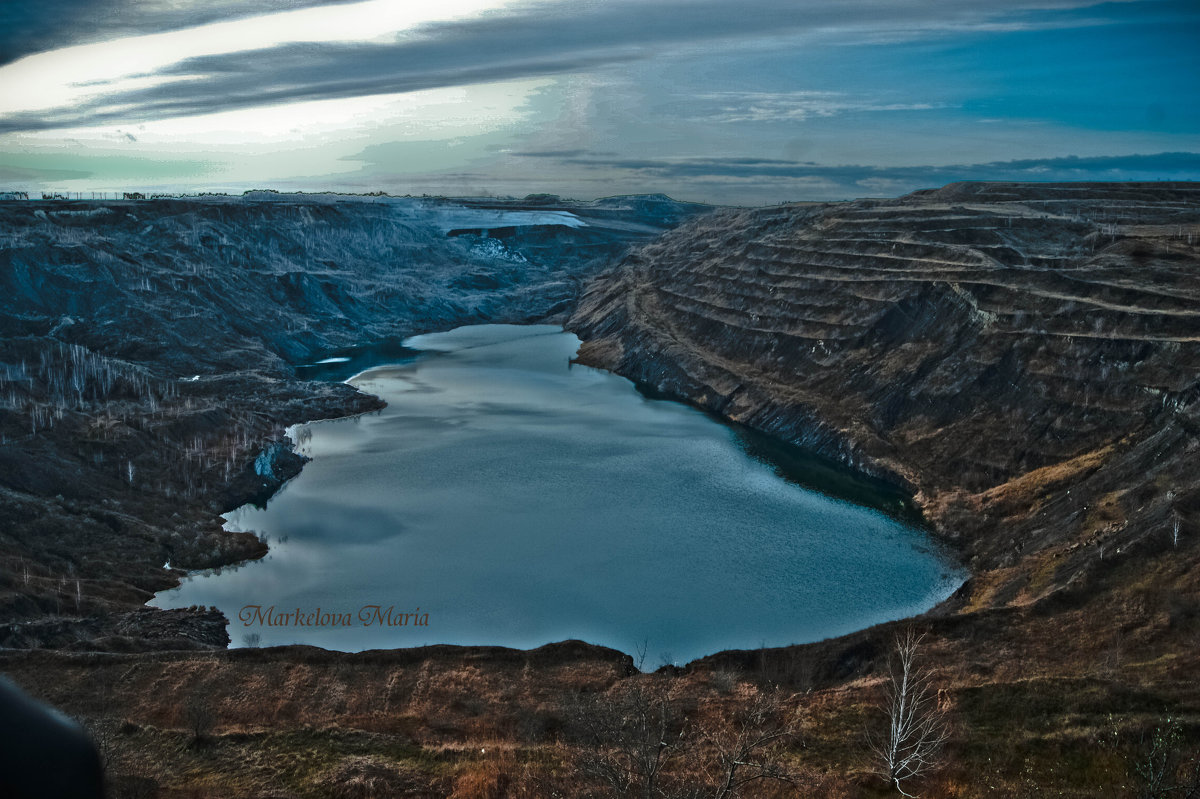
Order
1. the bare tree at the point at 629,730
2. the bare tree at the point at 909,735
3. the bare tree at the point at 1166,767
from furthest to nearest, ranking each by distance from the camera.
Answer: the bare tree at the point at 909,735 < the bare tree at the point at 629,730 < the bare tree at the point at 1166,767

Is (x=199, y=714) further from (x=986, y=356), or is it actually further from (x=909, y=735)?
(x=986, y=356)

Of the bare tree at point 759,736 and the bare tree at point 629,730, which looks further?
the bare tree at point 759,736

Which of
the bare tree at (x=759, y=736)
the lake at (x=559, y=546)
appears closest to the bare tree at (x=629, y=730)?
the bare tree at (x=759, y=736)

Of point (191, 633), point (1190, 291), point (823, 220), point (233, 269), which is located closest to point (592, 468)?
point (191, 633)

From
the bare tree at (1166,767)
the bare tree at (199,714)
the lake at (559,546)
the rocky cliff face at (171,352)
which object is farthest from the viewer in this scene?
the rocky cliff face at (171,352)

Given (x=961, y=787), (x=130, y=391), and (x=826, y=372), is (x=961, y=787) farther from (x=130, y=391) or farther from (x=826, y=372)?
(x=130, y=391)

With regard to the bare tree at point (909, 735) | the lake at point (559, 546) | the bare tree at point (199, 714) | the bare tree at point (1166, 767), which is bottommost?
the lake at point (559, 546)

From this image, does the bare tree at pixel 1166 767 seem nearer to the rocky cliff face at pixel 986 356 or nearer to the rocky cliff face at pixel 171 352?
the rocky cliff face at pixel 986 356

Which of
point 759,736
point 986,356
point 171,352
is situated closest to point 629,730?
point 759,736
